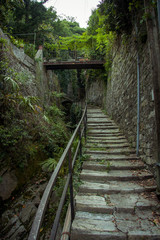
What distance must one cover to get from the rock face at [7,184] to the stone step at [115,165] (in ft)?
6.11

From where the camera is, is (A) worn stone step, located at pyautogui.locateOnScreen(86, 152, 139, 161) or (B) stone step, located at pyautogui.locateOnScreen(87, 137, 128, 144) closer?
(A) worn stone step, located at pyautogui.locateOnScreen(86, 152, 139, 161)

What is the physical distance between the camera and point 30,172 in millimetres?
3834

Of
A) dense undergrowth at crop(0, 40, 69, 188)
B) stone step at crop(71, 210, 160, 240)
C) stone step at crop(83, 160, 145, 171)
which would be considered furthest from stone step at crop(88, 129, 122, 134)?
stone step at crop(71, 210, 160, 240)

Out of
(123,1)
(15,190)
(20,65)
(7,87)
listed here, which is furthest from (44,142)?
(123,1)

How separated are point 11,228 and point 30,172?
1.33 m

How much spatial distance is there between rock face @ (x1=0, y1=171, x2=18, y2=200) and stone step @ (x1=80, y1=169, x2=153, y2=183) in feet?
6.03

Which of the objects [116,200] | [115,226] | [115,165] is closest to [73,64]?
[115,165]

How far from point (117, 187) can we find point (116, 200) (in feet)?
0.93

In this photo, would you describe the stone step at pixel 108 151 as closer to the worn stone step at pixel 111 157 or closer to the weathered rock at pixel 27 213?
the worn stone step at pixel 111 157

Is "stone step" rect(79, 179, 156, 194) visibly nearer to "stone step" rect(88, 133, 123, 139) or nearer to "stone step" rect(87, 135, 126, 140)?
"stone step" rect(87, 135, 126, 140)

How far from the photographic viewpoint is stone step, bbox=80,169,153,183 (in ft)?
8.79

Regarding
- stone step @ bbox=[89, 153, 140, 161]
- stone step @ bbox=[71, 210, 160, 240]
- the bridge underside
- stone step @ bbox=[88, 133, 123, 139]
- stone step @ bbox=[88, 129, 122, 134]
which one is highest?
the bridge underside

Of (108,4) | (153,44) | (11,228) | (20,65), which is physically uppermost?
(108,4)

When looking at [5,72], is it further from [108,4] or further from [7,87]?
[108,4]
